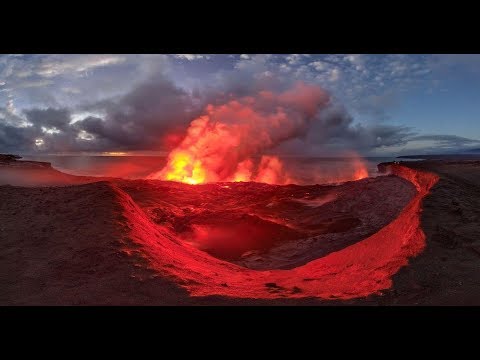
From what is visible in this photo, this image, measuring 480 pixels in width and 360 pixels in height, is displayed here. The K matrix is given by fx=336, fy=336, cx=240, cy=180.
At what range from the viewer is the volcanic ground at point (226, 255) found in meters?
6.36

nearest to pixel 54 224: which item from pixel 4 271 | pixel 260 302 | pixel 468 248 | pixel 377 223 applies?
pixel 4 271

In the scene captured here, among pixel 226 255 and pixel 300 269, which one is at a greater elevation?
pixel 300 269

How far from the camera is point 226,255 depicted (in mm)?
12203

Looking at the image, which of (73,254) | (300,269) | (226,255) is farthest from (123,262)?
(226,255)

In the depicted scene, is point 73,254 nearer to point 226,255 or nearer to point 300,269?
point 226,255

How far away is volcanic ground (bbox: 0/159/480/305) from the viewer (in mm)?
6355

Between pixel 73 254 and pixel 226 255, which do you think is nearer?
pixel 73 254

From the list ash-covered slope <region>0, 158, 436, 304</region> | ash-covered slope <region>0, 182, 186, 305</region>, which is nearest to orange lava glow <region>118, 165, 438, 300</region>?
ash-covered slope <region>0, 158, 436, 304</region>

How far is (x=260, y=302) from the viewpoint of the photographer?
606 cm

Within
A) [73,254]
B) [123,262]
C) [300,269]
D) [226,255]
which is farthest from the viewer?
[226,255]

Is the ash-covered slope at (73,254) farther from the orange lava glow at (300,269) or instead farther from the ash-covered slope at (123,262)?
the orange lava glow at (300,269)

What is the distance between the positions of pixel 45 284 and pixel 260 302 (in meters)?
4.23

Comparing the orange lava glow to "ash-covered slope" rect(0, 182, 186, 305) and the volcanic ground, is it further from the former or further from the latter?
"ash-covered slope" rect(0, 182, 186, 305)

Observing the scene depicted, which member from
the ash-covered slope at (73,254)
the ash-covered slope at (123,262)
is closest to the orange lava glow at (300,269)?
the ash-covered slope at (123,262)
